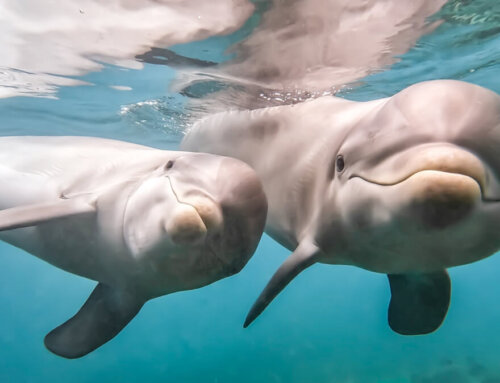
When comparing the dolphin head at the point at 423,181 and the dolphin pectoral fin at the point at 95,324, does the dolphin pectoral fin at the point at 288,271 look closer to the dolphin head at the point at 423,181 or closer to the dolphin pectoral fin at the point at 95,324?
the dolphin head at the point at 423,181

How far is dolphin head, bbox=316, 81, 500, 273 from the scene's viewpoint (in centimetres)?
206

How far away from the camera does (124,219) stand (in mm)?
3383

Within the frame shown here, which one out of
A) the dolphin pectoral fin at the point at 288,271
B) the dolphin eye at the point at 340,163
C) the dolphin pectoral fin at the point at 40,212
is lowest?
the dolphin pectoral fin at the point at 288,271

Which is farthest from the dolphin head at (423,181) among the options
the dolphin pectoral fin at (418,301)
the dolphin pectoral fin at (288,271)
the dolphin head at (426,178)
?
the dolphin pectoral fin at (418,301)

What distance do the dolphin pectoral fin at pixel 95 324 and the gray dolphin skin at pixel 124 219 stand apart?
1cm

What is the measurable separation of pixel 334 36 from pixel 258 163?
2.73 meters

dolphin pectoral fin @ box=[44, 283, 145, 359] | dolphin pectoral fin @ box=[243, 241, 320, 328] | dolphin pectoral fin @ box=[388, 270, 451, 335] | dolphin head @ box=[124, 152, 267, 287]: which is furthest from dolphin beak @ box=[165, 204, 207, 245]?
dolphin pectoral fin @ box=[388, 270, 451, 335]

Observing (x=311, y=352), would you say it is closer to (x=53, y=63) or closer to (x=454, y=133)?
(x=53, y=63)

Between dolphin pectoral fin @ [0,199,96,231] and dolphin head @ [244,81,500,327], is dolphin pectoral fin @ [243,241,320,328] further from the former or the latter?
dolphin pectoral fin @ [0,199,96,231]

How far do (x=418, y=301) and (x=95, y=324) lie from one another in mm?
3324

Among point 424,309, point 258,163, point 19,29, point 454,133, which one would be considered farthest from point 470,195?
point 19,29

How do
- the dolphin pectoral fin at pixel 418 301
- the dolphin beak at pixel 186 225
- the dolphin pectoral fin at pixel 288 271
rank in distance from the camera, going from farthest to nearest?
the dolphin pectoral fin at pixel 418 301 → the dolphin pectoral fin at pixel 288 271 → the dolphin beak at pixel 186 225

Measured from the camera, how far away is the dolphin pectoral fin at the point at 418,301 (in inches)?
164

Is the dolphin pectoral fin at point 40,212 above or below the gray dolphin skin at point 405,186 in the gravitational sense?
below
